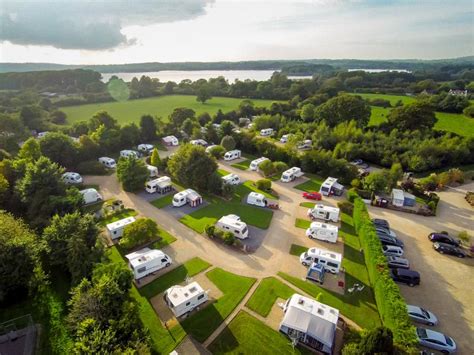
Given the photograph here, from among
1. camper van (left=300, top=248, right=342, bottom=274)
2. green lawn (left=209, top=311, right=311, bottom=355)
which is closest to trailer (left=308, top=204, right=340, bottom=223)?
camper van (left=300, top=248, right=342, bottom=274)

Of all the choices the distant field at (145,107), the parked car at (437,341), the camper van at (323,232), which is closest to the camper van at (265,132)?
the distant field at (145,107)

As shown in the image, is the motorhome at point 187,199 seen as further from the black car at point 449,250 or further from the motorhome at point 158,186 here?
the black car at point 449,250

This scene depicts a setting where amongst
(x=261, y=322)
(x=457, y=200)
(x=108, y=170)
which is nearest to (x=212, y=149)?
(x=108, y=170)

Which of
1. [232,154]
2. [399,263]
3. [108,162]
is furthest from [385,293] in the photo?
[108,162]

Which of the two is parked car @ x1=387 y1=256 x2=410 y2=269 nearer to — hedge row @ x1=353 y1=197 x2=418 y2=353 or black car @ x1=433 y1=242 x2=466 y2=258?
hedge row @ x1=353 y1=197 x2=418 y2=353

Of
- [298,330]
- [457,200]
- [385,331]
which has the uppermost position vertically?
[385,331]

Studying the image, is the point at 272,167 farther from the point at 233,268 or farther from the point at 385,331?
the point at 385,331
